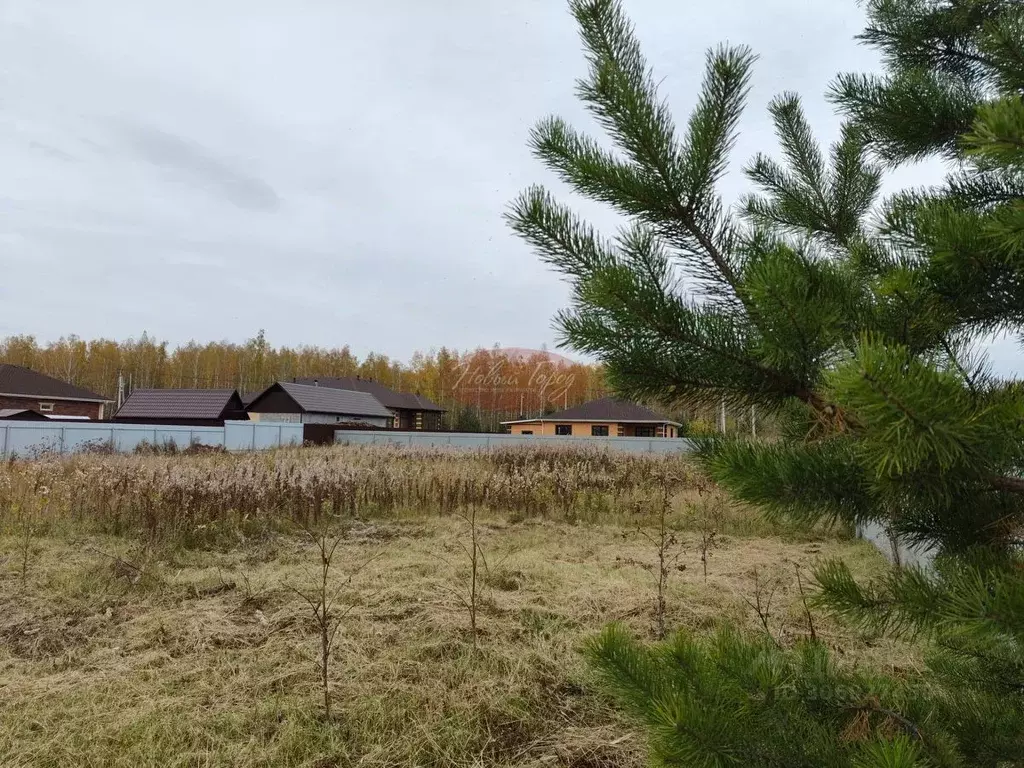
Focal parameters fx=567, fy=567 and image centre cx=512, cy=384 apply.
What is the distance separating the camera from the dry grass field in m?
2.74

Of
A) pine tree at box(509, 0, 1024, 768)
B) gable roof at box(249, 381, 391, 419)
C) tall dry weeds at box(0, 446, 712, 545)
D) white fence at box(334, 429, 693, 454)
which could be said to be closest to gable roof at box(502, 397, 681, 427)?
white fence at box(334, 429, 693, 454)

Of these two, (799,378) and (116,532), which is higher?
(799,378)

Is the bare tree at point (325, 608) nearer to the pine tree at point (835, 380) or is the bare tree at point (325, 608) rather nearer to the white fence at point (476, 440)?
the pine tree at point (835, 380)

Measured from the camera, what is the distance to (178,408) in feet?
104

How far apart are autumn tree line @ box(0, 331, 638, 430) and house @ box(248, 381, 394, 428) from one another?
17.7m

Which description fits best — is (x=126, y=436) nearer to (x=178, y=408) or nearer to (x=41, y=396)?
(x=178, y=408)

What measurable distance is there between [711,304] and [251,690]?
10.8ft

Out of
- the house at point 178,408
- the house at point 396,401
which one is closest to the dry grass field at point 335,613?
the house at point 178,408

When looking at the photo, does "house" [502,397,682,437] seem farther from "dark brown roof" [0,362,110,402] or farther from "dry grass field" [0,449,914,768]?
"dark brown roof" [0,362,110,402]

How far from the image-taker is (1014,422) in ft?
2.38

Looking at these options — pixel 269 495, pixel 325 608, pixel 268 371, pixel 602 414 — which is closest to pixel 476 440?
pixel 269 495

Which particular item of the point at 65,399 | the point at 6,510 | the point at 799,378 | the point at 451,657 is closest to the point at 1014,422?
the point at 799,378

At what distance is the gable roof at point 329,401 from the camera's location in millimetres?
32531

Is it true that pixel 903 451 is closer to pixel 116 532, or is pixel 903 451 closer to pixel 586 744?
pixel 586 744
